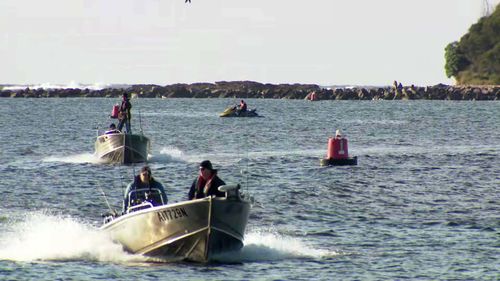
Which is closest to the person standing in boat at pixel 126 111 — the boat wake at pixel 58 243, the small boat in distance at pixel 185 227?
the boat wake at pixel 58 243

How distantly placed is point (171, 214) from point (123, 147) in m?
26.9

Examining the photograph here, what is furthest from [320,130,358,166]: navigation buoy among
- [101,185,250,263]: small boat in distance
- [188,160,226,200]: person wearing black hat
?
[188,160,226,200]: person wearing black hat

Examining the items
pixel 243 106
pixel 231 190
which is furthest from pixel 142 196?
pixel 243 106

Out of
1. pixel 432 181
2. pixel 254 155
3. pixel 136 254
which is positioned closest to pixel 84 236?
pixel 136 254

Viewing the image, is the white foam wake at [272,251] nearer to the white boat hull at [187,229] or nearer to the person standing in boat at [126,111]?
the white boat hull at [187,229]

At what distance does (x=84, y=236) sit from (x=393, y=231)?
8.05 m

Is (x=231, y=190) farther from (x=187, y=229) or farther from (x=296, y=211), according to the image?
(x=296, y=211)

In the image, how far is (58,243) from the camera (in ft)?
89.4

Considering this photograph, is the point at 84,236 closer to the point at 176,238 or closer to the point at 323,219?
the point at 176,238

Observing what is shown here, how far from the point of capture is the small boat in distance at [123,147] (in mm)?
50312

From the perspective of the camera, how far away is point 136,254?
981 inches

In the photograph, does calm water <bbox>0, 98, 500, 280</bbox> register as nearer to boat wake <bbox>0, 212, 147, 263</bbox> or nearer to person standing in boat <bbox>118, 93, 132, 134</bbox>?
boat wake <bbox>0, 212, 147, 263</bbox>

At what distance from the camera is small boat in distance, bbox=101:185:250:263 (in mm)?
23594

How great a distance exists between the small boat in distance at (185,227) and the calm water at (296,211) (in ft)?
1.02
